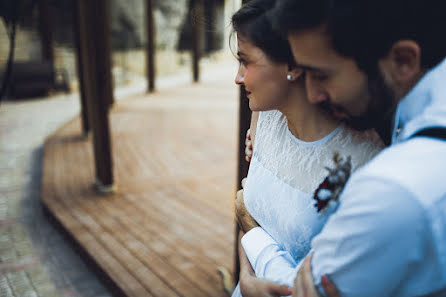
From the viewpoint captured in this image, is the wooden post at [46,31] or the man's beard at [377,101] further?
the wooden post at [46,31]

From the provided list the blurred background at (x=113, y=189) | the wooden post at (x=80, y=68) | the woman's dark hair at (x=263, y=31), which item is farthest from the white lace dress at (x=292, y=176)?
the wooden post at (x=80, y=68)

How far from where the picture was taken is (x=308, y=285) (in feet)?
2.60

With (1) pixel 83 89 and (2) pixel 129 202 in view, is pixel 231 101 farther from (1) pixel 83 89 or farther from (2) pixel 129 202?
(2) pixel 129 202

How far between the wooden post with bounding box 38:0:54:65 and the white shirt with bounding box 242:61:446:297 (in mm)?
10827

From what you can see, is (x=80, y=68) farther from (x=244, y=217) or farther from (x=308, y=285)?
(x=308, y=285)

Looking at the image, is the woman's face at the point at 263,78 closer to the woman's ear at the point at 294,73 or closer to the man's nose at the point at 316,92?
the woman's ear at the point at 294,73

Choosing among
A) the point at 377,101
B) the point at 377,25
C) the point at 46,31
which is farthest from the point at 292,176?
the point at 46,31

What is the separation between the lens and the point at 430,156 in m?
0.66

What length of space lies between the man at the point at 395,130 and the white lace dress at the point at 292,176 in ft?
0.48

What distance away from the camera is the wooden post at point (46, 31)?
400 inches

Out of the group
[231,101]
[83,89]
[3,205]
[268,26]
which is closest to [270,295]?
[268,26]

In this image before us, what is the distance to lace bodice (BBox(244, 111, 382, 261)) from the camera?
0.96 meters

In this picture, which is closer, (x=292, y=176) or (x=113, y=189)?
(x=292, y=176)

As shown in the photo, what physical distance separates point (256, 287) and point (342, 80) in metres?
0.58
